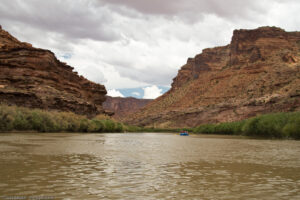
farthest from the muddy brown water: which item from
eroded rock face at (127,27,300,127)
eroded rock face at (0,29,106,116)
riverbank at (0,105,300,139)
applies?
eroded rock face at (127,27,300,127)

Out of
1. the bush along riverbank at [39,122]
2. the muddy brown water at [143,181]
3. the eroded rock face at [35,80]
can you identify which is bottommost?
the muddy brown water at [143,181]

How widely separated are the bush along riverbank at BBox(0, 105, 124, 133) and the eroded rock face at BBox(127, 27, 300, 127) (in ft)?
148

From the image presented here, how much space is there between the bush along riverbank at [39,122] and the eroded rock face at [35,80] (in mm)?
6167

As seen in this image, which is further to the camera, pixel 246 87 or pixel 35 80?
pixel 246 87

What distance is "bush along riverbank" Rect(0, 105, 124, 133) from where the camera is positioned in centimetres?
3804

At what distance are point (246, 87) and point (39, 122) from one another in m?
77.0

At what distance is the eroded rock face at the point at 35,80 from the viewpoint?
179 ft

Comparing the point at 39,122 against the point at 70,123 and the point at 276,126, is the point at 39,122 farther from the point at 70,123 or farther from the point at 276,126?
the point at 276,126

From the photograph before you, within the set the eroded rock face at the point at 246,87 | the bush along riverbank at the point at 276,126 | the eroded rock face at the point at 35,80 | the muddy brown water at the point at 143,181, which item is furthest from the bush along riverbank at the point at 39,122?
the eroded rock face at the point at 246,87

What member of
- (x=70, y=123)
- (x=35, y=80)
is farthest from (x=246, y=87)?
(x=35, y=80)

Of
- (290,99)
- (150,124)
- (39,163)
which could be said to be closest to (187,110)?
(150,124)

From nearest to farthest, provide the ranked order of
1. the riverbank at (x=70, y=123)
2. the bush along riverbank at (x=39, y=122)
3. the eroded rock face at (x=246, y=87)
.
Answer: the riverbank at (x=70, y=123)
the bush along riverbank at (x=39, y=122)
the eroded rock face at (x=246, y=87)

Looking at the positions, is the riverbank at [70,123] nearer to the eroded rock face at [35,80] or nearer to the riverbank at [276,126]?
the riverbank at [276,126]

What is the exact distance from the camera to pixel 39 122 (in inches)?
1689
